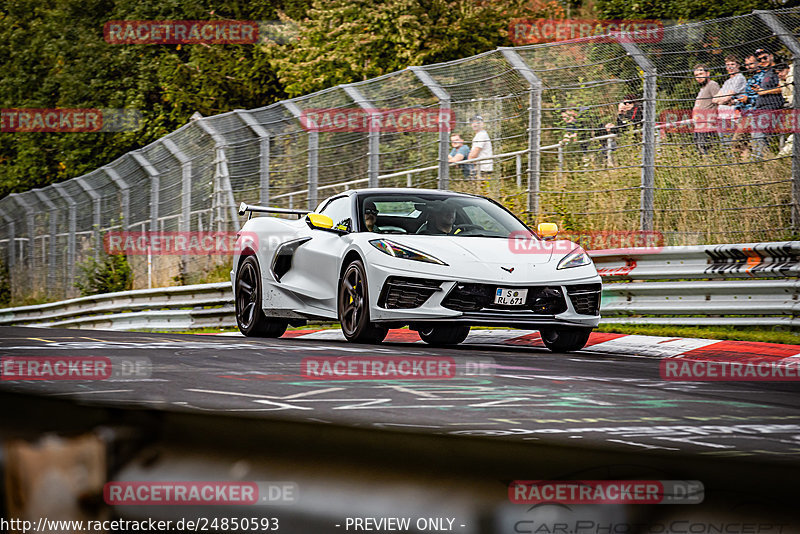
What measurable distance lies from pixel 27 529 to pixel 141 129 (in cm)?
3604

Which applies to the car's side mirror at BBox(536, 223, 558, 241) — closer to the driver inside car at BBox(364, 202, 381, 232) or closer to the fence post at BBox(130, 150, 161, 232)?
the driver inside car at BBox(364, 202, 381, 232)

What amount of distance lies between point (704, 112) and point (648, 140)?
0.67 metres

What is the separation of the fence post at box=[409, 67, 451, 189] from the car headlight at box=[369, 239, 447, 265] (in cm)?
565

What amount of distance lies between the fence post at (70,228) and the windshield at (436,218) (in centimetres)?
1581

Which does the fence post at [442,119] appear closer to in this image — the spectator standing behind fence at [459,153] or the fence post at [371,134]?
the spectator standing behind fence at [459,153]

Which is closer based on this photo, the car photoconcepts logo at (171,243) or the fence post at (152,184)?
the car photoconcepts logo at (171,243)

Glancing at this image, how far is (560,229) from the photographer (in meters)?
14.0

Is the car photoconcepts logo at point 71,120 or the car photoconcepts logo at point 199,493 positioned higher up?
the car photoconcepts logo at point 71,120

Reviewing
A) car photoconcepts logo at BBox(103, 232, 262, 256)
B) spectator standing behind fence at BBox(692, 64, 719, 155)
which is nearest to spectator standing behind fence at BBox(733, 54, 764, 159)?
spectator standing behind fence at BBox(692, 64, 719, 155)

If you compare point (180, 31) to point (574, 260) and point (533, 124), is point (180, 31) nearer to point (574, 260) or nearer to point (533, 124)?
point (533, 124)

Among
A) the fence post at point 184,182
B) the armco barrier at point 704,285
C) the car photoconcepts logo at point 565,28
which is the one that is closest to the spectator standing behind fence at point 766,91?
the armco barrier at point 704,285

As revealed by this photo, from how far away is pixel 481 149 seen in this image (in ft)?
49.0

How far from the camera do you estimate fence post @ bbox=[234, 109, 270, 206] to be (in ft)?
54.4

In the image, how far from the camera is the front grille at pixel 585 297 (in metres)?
8.67
